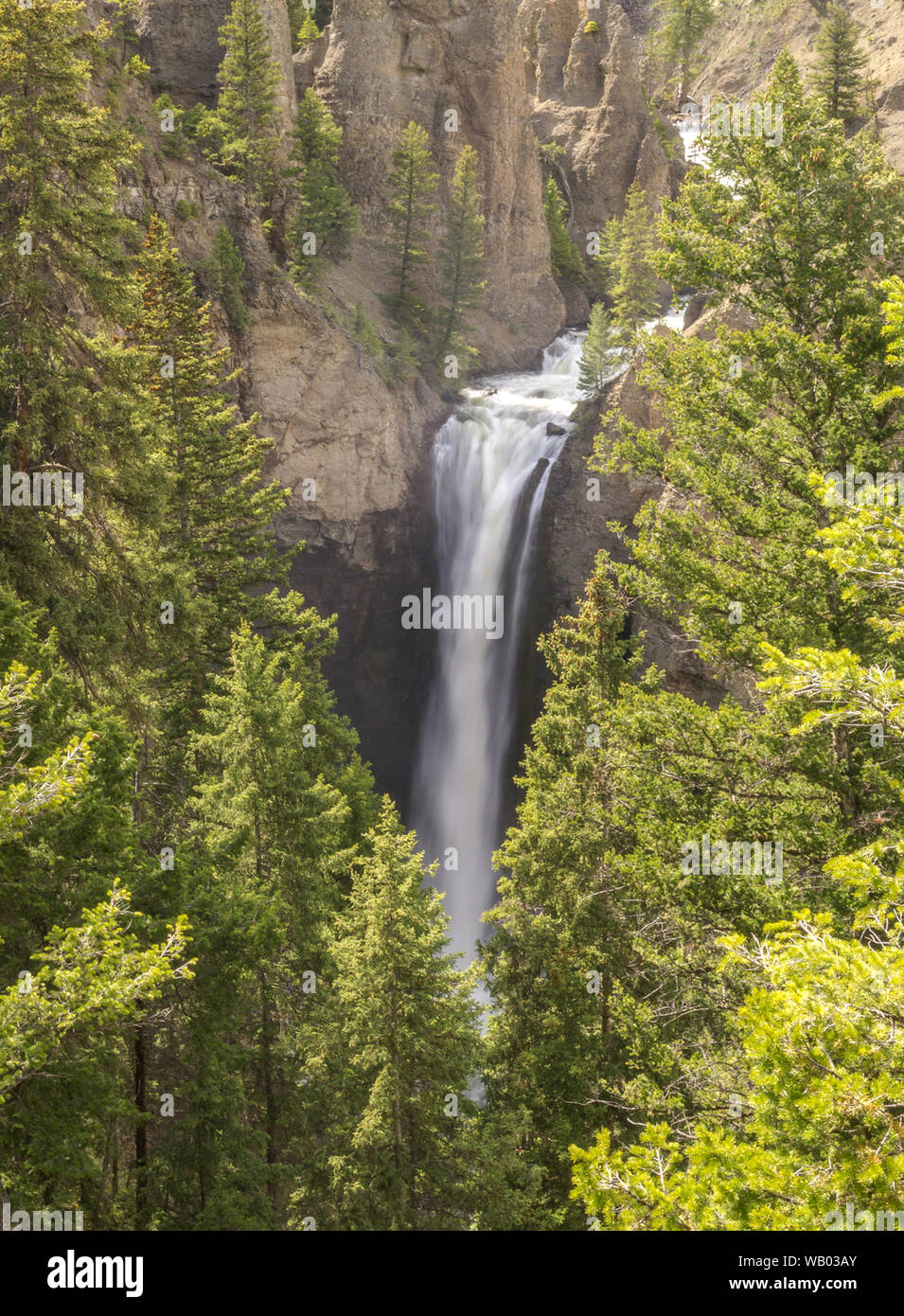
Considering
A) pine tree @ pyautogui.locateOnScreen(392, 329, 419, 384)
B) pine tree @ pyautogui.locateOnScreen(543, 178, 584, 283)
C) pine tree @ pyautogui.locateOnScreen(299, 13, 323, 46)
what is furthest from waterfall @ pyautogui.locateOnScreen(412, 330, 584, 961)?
pine tree @ pyautogui.locateOnScreen(299, 13, 323, 46)

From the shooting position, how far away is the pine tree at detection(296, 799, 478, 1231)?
426 inches

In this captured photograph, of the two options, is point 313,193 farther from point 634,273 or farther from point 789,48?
point 789,48

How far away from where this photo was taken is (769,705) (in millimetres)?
7125

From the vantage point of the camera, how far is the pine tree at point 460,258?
122 ft

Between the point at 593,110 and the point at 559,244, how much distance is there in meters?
8.46

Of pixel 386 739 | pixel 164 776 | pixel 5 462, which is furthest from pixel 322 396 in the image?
pixel 5 462

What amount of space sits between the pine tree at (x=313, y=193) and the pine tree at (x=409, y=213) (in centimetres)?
293

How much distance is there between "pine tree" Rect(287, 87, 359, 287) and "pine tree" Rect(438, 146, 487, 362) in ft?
15.6
